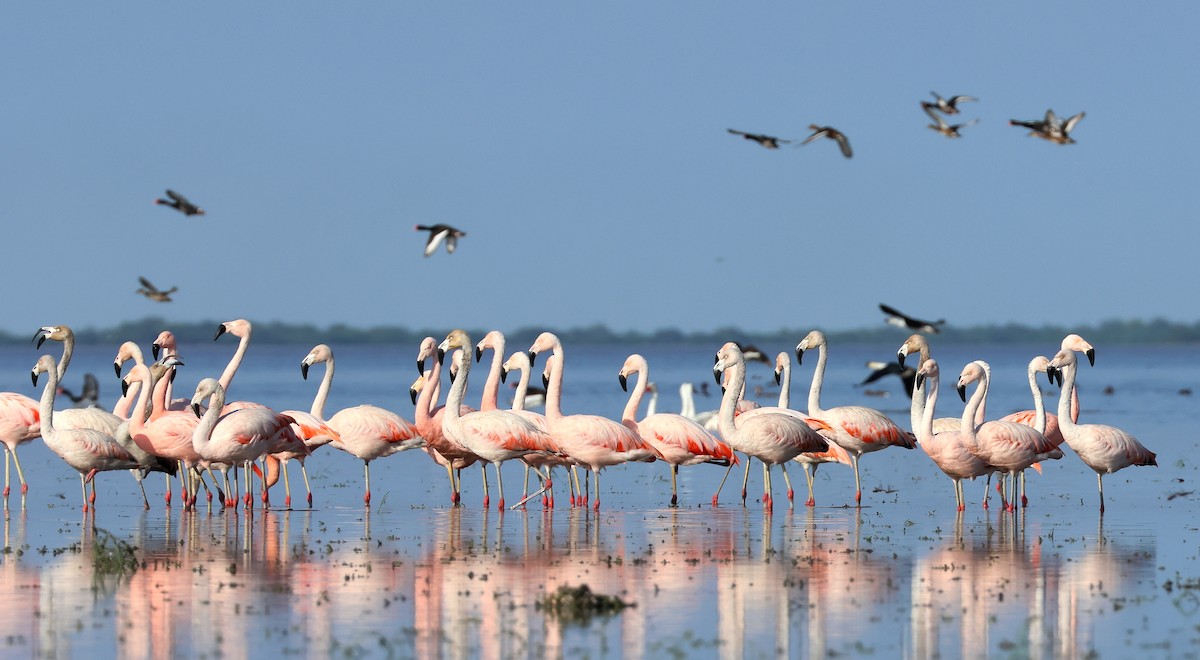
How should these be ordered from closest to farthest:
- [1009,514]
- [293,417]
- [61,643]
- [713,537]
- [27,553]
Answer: [61,643] → [27,553] → [713,537] → [1009,514] → [293,417]

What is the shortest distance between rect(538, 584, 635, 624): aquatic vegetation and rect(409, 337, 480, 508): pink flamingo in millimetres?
7138

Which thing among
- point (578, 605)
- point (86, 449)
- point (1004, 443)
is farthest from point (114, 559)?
point (1004, 443)

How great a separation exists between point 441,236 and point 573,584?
48.4 feet

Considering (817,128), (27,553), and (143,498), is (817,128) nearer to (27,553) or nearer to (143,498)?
(143,498)

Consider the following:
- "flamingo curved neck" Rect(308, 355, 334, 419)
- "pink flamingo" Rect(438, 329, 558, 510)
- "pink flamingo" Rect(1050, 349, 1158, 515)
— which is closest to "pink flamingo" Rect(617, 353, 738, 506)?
"pink flamingo" Rect(438, 329, 558, 510)

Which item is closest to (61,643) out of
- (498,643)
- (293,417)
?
(498,643)

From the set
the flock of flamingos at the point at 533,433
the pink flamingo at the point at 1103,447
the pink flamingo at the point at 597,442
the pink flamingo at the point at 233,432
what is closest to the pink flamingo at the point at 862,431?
the flock of flamingos at the point at 533,433

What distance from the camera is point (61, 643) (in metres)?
8.86

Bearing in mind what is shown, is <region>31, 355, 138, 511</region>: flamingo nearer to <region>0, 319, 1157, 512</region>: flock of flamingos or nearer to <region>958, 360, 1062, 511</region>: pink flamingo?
<region>0, 319, 1157, 512</region>: flock of flamingos

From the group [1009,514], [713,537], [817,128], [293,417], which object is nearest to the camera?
[713,537]

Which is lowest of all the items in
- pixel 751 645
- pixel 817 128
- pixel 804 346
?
pixel 751 645

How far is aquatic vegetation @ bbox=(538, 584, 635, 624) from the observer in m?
9.58

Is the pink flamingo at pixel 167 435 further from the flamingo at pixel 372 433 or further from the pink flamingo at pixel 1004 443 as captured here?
the pink flamingo at pixel 1004 443

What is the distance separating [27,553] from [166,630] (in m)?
3.97
